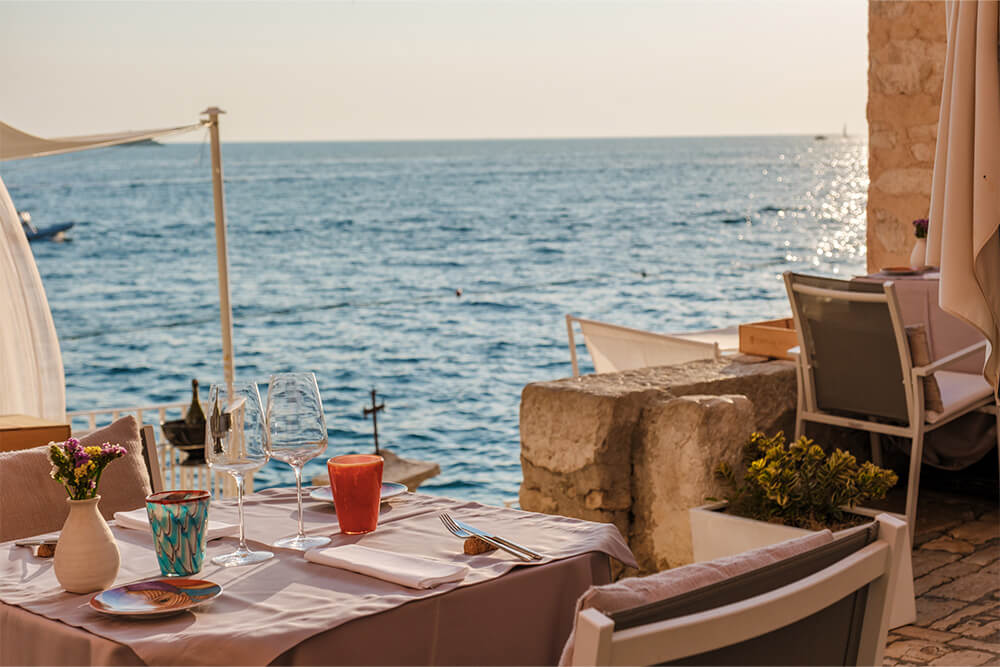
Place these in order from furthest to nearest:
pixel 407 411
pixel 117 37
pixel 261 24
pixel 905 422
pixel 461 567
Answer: pixel 261 24, pixel 117 37, pixel 407 411, pixel 905 422, pixel 461 567

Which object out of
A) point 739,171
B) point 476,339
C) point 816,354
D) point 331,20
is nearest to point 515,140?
Result: point 739,171

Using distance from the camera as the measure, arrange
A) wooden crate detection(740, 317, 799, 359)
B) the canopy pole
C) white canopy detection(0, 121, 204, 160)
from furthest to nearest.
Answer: the canopy pole, white canopy detection(0, 121, 204, 160), wooden crate detection(740, 317, 799, 359)

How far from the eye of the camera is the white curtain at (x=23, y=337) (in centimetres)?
402

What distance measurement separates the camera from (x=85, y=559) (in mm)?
1352

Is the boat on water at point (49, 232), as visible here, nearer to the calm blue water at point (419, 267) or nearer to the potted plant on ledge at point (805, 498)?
the calm blue water at point (419, 267)

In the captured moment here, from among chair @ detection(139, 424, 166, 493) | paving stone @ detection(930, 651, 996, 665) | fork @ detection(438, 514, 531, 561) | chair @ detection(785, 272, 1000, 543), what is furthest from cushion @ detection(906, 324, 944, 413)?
chair @ detection(139, 424, 166, 493)

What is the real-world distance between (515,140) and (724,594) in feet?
312

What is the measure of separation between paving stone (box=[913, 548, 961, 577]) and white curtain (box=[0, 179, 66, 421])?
316cm

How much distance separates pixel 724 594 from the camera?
0.95 meters

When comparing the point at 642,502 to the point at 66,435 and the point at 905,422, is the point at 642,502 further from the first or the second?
the point at 66,435

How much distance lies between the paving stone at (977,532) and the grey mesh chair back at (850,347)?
0.53 meters

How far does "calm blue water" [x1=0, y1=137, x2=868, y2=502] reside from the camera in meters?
15.1

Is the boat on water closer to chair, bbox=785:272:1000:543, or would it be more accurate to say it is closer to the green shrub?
chair, bbox=785:272:1000:543

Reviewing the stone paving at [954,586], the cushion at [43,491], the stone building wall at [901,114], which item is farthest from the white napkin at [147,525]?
the stone building wall at [901,114]
